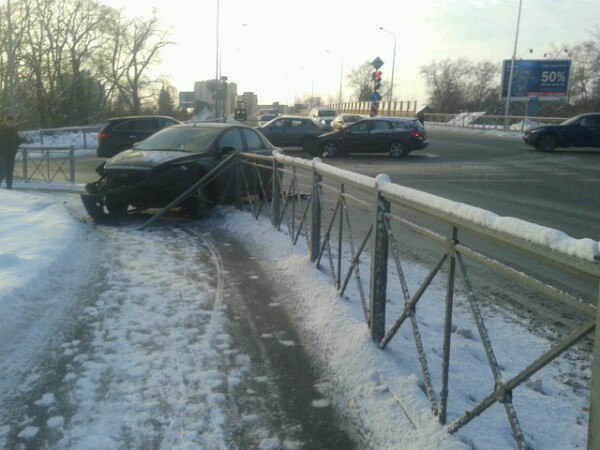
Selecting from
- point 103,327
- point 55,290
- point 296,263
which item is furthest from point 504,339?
point 55,290

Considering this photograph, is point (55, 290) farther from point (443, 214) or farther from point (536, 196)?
point (536, 196)

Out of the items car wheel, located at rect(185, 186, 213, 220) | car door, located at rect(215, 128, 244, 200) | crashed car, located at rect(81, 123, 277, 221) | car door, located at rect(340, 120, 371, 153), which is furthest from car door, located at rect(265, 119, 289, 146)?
car wheel, located at rect(185, 186, 213, 220)

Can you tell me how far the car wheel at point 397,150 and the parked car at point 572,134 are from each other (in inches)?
278

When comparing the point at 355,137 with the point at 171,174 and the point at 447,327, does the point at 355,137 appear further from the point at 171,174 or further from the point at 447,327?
the point at 447,327

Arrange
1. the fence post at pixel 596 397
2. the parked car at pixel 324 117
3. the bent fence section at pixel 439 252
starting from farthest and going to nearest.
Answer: the parked car at pixel 324 117 < the bent fence section at pixel 439 252 < the fence post at pixel 596 397

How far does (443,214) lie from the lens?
3361 mm

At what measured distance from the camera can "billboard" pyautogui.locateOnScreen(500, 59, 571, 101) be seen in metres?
52.8

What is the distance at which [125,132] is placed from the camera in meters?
23.5

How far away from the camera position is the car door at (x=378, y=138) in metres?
26.7

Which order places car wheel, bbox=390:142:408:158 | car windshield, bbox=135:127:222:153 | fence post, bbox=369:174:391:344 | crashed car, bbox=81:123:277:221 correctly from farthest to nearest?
car wheel, bbox=390:142:408:158
car windshield, bbox=135:127:222:153
crashed car, bbox=81:123:277:221
fence post, bbox=369:174:391:344

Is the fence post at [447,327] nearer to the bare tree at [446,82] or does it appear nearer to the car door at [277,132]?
the car door at [277,132]

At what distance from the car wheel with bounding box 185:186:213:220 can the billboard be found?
48171 mm

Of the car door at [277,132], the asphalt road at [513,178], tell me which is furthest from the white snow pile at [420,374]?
the car door at [277,132]

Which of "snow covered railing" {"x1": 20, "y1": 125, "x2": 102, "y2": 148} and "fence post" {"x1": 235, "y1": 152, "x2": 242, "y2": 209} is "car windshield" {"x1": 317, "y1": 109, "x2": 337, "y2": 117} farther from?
"fence post" {"x1": 235, "y1": 152, "x2": 242, "y2": 209}
